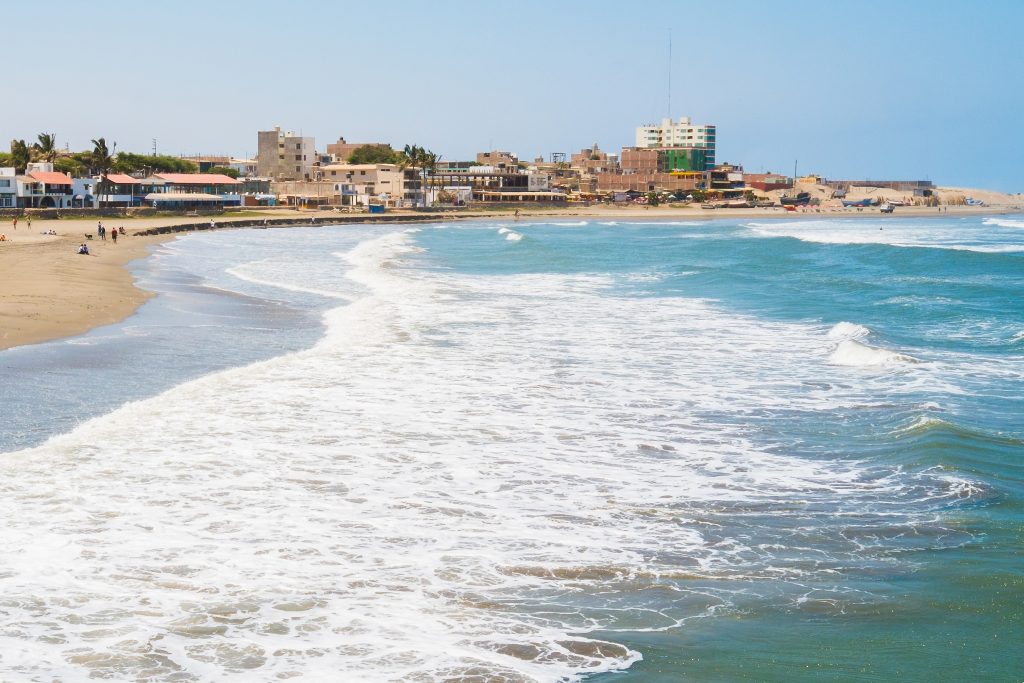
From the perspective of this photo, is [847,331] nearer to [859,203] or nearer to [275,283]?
[275,283]

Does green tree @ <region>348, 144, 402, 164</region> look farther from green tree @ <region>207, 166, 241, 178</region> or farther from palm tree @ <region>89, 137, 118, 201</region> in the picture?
palm tree @ <region>89, 137, 118, 201</region>

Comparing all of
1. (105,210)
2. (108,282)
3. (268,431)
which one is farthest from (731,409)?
(105,210)

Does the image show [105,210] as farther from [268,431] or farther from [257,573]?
[257,573]

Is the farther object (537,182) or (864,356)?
(537,182)

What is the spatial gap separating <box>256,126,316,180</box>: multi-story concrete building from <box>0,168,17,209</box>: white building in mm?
62469

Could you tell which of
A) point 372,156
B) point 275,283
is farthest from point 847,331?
point 372,156

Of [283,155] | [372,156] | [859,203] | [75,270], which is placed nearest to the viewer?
[75,270]

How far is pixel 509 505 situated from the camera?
12.0 meters

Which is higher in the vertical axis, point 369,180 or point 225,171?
point 225,171

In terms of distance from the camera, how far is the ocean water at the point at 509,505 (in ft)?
27.8

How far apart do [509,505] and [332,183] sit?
126m

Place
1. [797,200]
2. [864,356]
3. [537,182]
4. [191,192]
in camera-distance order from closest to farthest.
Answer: [864,356], [191,192], [537,182], [797,200]

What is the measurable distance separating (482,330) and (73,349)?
9.31 meters

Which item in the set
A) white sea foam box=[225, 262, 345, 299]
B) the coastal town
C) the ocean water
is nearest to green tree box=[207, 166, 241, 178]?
the coastal town
